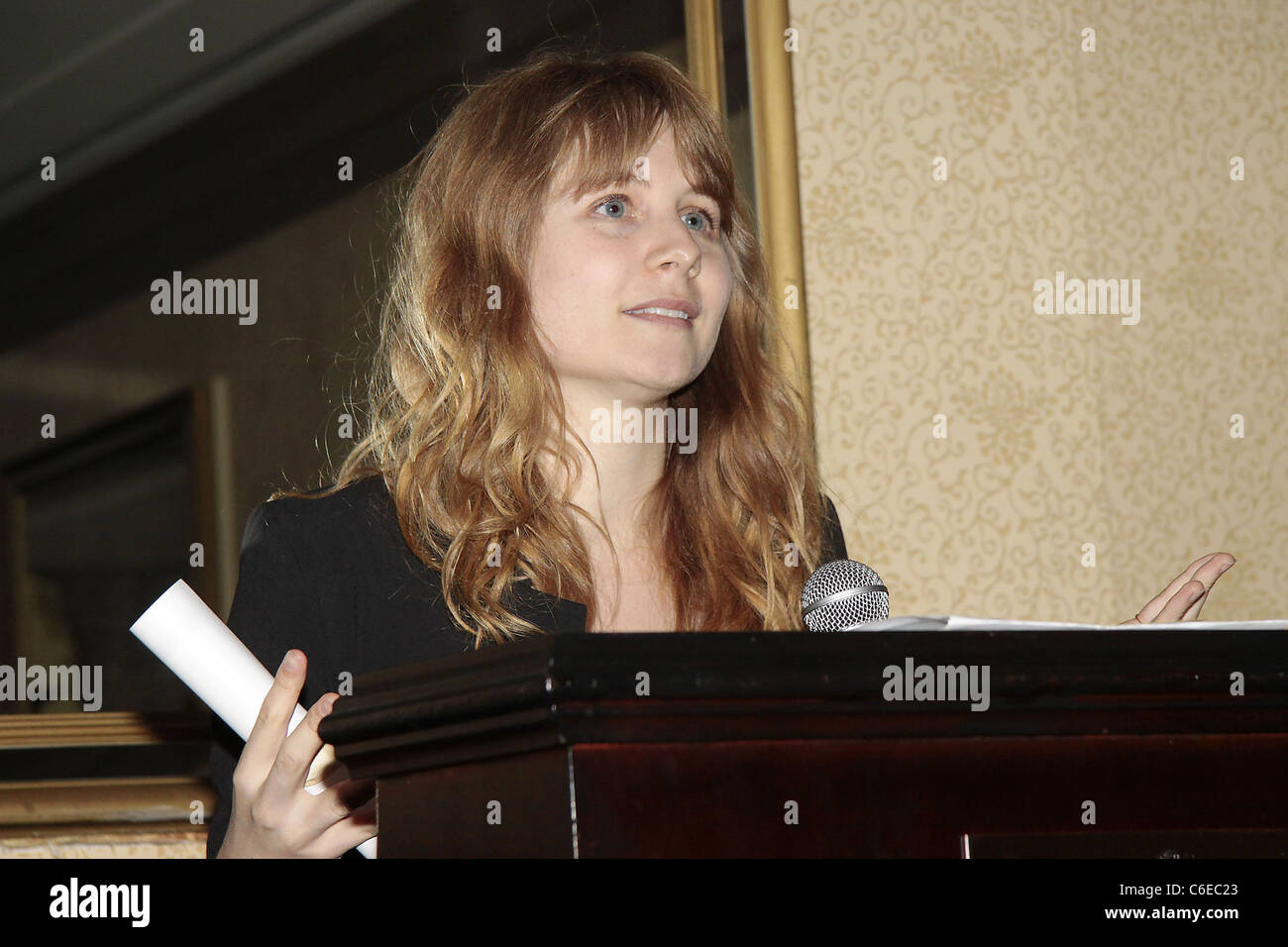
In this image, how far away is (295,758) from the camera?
0.92 meters

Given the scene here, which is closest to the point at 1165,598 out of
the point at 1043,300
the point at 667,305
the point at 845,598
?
the point at 845,598

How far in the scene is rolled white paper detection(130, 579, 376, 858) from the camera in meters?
0.94

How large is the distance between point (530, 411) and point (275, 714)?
2.12ft

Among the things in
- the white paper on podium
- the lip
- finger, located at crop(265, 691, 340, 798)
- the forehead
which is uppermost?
the forehead

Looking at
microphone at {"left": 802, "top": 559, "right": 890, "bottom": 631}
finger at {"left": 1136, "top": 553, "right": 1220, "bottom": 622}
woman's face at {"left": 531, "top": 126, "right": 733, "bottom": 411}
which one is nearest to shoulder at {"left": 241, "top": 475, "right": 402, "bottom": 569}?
woman's face at {"left": 531, "top": 126, "right": 733, "bottom": 411}

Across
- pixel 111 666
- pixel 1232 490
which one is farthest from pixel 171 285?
pixel 1232 490

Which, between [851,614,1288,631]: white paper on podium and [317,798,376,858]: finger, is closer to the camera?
[851,614,1288,631]: white paper on podium

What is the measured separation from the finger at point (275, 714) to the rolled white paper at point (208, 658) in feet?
0.05

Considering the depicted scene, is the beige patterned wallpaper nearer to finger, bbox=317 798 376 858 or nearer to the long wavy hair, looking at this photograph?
the long wavy hair

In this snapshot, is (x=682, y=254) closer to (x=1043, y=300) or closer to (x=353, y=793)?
(x=353, y=793)

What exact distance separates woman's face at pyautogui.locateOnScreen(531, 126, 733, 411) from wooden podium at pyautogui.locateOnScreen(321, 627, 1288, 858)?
2.59 ft

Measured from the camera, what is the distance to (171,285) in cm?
181
